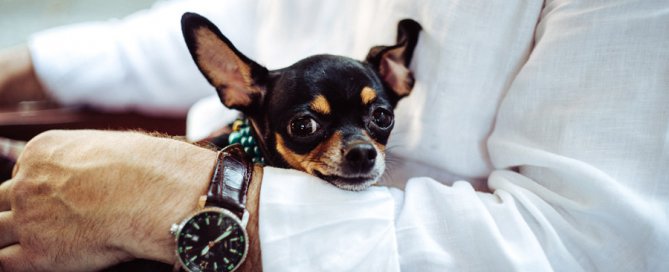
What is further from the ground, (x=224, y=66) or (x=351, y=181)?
(x=224, y=66)

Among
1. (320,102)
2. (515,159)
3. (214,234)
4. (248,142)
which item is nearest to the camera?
(214,234)

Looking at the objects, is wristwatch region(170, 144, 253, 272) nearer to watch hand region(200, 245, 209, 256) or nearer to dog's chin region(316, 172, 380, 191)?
watch hand region(200, 245, 209, 256)

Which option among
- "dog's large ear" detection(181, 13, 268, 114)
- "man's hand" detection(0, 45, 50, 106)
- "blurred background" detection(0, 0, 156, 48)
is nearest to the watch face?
"dog's large ear" detection(181, 13, 268, 114)

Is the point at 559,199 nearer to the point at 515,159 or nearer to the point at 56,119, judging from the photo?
the point at 515,159

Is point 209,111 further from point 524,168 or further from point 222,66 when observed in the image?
point 524,168

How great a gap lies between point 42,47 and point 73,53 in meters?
0.09

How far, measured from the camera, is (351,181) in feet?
3.08

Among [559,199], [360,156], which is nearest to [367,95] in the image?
[360,156]

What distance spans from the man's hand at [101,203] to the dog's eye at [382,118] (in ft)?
1.23

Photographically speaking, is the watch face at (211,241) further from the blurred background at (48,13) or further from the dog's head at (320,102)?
the blurred background at (48,13)

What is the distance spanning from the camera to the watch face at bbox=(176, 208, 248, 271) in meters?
0.72

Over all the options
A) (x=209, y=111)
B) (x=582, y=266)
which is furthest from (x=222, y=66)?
(x=582, y=266)

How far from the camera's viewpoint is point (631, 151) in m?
0.73

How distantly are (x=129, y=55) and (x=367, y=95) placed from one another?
2.60 feet
